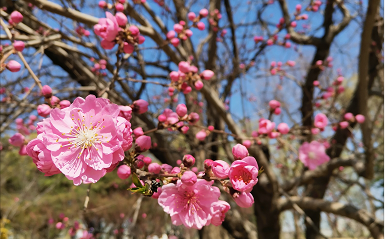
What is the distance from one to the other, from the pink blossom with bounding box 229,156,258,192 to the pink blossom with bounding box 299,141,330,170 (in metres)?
2.31

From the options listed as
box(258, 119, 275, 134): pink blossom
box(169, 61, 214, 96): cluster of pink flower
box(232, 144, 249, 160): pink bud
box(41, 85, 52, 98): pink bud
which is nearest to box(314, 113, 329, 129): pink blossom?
box(258, 119, 275, 134): pink blossom

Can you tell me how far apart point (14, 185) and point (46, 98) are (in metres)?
12.4

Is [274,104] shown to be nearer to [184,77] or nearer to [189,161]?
[184,77]

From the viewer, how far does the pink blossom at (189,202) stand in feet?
2.55

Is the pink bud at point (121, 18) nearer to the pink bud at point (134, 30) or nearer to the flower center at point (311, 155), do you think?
the pink bud at point (134, 30)

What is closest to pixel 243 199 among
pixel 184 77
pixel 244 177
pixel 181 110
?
pixel 244 177

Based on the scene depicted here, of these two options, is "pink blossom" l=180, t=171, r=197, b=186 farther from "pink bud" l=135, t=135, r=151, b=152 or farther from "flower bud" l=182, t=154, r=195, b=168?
"pink bud" l=135, t=135, r=151, b=152

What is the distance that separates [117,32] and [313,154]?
2.53 meters

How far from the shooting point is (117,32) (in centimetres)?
108

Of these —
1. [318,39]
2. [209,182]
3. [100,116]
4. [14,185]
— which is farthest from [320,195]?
[14,185]

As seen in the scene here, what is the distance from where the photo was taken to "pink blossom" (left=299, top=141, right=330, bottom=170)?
2.76 metres

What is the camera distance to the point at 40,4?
1.53 metres

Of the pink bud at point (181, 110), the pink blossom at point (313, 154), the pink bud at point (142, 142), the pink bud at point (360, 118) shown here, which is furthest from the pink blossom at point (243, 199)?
the pink blossom at point (313, 154)

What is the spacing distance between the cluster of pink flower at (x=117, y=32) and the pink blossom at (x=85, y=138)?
16.6 inches
